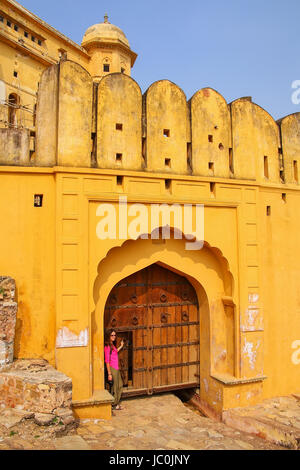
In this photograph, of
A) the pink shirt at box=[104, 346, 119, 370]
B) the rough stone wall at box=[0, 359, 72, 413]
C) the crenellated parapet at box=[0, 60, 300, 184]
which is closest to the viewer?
the rough stone wall at box=[0, 359, 72, 413]

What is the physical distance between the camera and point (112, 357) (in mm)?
7117

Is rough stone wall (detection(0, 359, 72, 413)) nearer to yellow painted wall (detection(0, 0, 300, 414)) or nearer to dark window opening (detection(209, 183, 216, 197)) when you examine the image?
yellow painted wall (detection(0, 0, 300, 414))

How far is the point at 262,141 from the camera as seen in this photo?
325 inches

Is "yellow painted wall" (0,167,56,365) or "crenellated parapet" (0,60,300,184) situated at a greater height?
"crenellated parapet" (0,60,300,184)

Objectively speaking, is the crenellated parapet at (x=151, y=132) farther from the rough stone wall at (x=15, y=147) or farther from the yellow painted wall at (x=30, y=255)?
the yellow painted wall at (x=30, y=255)

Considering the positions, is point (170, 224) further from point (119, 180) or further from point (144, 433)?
point (144, 433)

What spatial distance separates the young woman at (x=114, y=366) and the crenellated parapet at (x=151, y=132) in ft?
10.3

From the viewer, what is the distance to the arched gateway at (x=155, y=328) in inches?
295

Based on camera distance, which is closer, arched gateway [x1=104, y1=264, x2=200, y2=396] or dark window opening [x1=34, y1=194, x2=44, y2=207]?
dark window opening [x1=34, y1=194, x2=44, y2=207]

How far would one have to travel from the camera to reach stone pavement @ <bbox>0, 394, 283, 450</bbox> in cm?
485

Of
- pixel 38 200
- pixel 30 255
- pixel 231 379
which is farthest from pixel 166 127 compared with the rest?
pixel 231 379

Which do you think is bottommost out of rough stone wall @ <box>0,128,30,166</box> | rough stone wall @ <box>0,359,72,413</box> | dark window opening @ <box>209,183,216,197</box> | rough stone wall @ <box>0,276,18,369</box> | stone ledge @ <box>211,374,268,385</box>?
stone ledge @ <box>211,374,268,385</box>

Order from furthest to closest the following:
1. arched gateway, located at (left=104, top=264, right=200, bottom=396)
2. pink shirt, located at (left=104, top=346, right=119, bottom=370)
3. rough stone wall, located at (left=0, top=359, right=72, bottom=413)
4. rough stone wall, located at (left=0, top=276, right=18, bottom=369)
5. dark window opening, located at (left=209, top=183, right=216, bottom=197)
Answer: dark window opening, located at (left=209, top=183, right=216, bottom=197) < arched gateway, located at (left=104, top=264, right=200, bottom=396) < pink shirt, located at (left=104, top=346, right=119, bottom=370) < rough stone wall, located at (left=0, top=276, right=18, bottom=369) < rough stone wall, located at (left=0, top=359, right=72, bottom=413)

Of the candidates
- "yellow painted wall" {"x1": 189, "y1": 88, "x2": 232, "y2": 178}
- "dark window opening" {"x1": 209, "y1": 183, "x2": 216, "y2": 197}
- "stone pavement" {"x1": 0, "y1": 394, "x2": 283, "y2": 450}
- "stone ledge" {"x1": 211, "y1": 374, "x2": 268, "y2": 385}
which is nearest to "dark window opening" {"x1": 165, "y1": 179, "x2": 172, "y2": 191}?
"yellow painted wall" {"x1": 189, "y1": 88, "x2": 232, "y2": 178}
